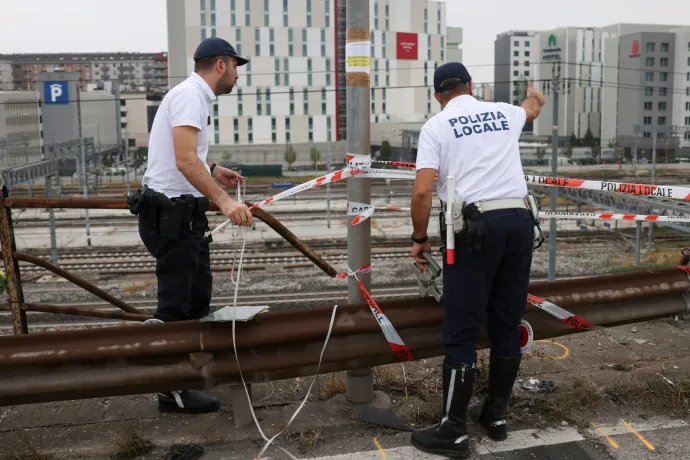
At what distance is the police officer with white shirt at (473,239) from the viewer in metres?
3.28

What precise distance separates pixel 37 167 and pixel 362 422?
24.1 m

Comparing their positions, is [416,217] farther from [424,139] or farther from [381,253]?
[381,253]

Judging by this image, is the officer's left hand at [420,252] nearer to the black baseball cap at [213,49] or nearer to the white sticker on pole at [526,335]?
the white sticker on pole at [526,335]

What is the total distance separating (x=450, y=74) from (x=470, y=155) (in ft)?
1.55

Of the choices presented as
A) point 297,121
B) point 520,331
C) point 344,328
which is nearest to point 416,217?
point 344,328

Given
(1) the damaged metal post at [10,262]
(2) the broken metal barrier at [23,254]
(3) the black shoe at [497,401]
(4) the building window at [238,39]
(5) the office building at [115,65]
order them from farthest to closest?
(5) the office building at [115,65] → (4) the building window at [238,39] → (1) the damaged metal post at [10,262] → (2) the broken metal barrier at [23,254] → (3) the black shoe at [497,401]

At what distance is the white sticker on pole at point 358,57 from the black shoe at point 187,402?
194 centimetres

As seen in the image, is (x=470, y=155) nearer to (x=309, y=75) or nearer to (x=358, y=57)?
(x=358, y=57)

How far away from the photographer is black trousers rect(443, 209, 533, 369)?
329 centimetres

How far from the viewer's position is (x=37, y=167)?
24734mm

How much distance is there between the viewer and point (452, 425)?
3.31 m

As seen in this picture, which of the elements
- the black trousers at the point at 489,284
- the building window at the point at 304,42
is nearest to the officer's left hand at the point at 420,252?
the black trousers at the point at 489,284

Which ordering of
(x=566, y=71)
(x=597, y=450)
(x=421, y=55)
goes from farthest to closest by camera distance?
(x=566, y=71) < (x=421, y=55) < (x=597, y=450)

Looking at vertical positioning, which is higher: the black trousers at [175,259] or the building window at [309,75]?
the building window at [309,75]
